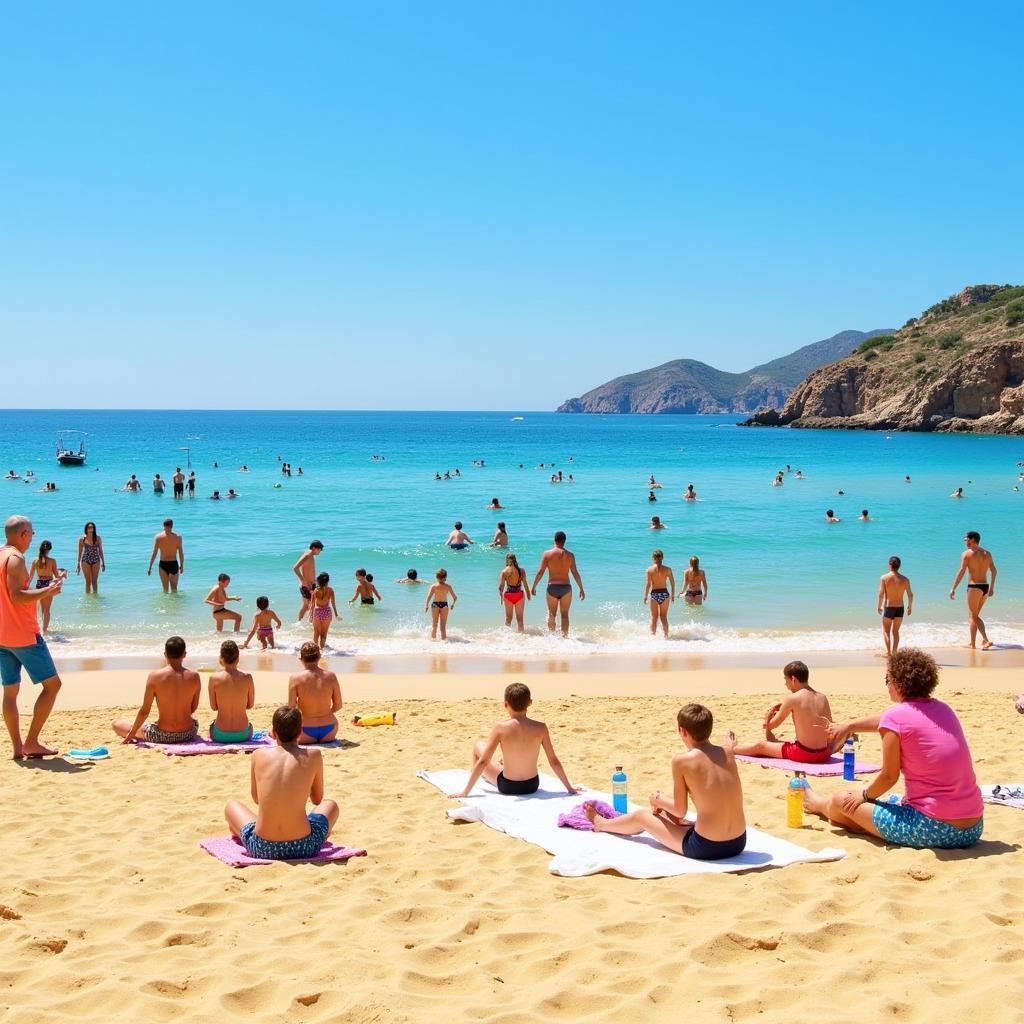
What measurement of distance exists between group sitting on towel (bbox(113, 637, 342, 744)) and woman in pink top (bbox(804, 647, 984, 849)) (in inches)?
188

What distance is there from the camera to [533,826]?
605 centimetres

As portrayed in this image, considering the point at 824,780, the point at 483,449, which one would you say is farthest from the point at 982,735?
the point at 483,449

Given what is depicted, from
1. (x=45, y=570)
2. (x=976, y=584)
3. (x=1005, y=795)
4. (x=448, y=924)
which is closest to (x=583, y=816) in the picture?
(x=448, y=924)

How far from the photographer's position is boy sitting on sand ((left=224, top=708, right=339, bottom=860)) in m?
5.50

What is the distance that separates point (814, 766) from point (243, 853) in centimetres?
452

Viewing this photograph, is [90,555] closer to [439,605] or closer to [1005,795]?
[439,605]

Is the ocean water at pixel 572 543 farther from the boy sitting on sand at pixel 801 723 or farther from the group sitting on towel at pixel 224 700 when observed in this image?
the boy sitting on sand at pixel 801 723

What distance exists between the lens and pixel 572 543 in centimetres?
2672

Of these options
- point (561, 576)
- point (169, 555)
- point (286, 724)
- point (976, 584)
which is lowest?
point (976, 584)

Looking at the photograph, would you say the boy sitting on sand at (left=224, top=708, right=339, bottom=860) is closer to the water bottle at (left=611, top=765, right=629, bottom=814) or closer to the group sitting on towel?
the water bottle at (left=611, top=765, right=629, bottom=814)

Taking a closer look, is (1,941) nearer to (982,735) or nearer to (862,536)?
(982,735)

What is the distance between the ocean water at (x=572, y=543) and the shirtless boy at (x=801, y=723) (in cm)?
675

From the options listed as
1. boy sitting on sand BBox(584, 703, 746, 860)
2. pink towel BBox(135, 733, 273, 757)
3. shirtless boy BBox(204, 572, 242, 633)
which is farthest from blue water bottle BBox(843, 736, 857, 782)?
shirtless boy BBox(204, 572, 242, 633)

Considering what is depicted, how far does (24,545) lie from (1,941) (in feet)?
12.4
